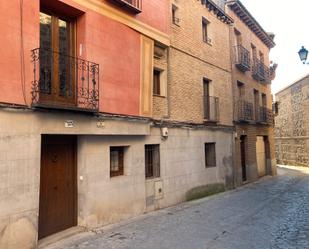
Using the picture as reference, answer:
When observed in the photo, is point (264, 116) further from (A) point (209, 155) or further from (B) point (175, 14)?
(B) point (175, 14)

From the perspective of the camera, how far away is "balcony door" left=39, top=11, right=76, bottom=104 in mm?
6898

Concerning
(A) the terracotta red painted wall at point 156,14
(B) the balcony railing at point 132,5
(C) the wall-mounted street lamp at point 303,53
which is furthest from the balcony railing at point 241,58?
(B) the balcony railing at point 132,5

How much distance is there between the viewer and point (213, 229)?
811 cm

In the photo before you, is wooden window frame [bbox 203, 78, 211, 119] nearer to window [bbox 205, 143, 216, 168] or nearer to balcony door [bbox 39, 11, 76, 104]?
window [bbox 205, 143, 216, 168]

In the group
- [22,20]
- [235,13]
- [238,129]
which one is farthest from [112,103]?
[235,13]

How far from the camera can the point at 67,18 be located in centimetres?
773

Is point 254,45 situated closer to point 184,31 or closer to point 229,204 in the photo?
point 184,31

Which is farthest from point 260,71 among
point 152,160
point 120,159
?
point 120,159

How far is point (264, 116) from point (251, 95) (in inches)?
94.1

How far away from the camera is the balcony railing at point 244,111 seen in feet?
54.9

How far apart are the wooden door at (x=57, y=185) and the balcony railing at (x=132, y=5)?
353 cm

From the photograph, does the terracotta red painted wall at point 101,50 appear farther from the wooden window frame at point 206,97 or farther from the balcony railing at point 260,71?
the balcony railing at point 260,71

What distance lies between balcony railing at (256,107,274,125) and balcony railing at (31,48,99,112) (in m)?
14.2

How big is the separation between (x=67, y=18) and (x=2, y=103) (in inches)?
111
